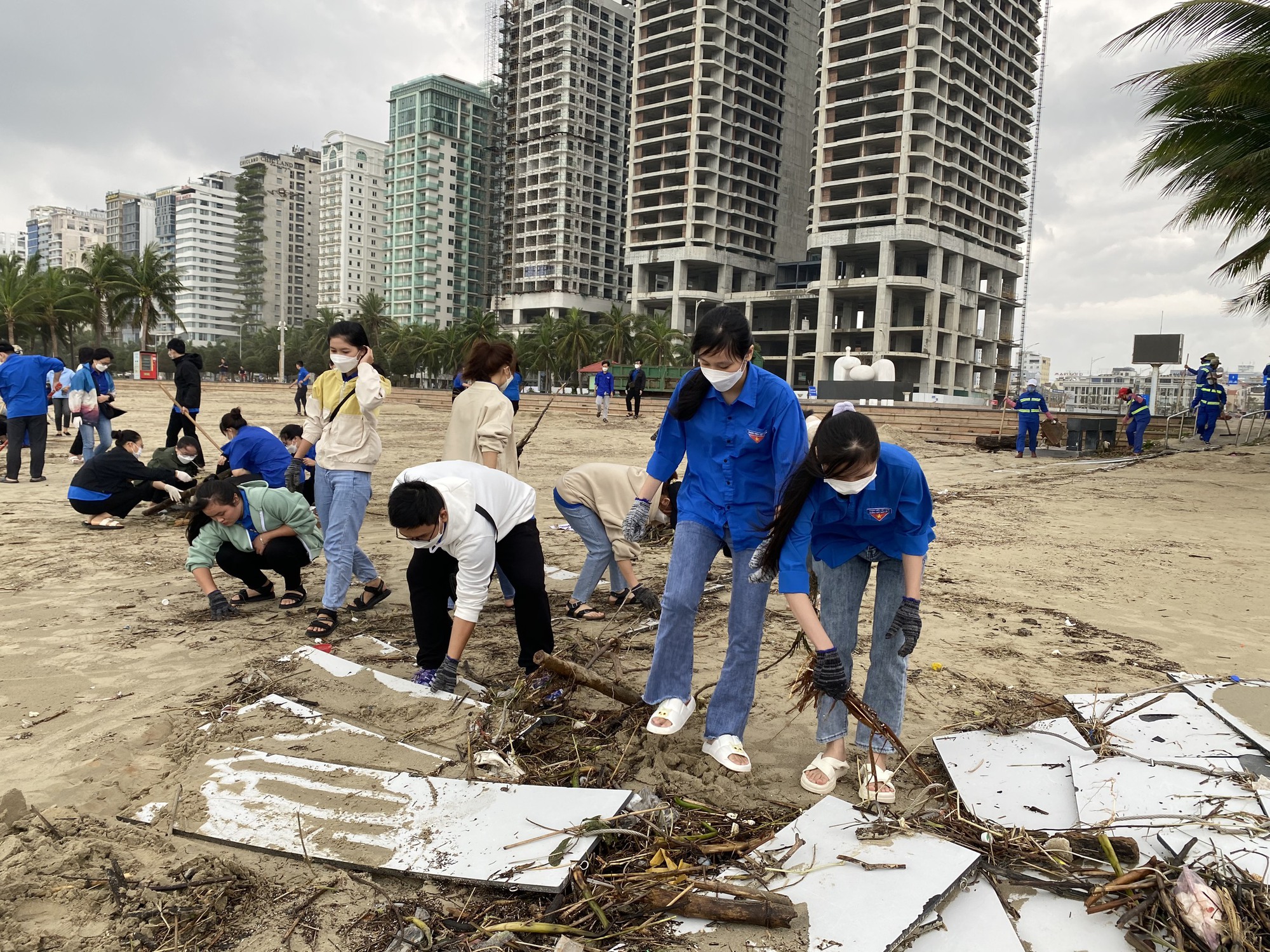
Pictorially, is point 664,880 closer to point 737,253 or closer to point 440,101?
point 737,253

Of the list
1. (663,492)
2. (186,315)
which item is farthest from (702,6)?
(186,315)

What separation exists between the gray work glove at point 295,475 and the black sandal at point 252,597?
90 cm

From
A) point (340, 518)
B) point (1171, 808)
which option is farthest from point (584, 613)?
point (1171, 808)

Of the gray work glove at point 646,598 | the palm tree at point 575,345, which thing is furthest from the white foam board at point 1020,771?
the palm tree at point 575,345

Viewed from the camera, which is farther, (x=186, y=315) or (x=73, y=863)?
(x=186, y=315)

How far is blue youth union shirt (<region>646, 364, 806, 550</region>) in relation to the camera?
285 centimetres

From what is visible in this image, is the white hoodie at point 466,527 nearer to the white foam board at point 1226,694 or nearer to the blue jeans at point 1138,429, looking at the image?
the white foam board at point 1226,694

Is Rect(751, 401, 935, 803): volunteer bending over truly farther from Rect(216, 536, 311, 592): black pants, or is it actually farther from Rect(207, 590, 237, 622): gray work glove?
Rect(207, 590, 237, 622): gray work glove

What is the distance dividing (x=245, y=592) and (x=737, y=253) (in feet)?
223

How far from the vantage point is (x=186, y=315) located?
119250 mm

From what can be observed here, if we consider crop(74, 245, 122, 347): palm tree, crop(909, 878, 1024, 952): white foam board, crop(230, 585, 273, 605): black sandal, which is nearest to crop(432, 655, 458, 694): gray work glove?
crop(909, 878, 1024, 952): white foam board

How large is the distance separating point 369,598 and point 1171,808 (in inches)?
172

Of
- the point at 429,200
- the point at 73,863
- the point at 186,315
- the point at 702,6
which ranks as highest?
the point at 702,6

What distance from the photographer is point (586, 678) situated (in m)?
3.29
